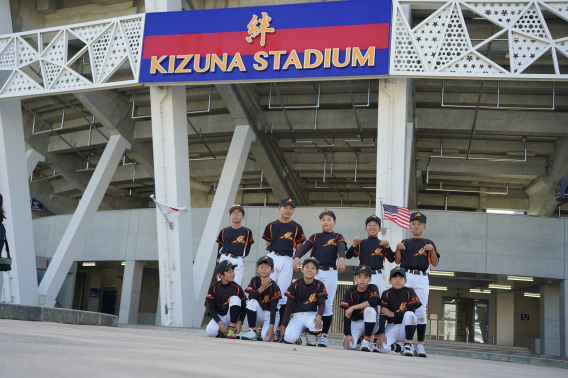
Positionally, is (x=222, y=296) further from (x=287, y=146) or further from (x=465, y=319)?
(x=465, y=319)

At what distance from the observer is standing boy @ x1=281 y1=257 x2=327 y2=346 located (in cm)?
890

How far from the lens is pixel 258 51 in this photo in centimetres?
1580

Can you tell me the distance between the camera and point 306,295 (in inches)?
356

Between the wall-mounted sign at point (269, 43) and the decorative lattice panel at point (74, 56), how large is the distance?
0.60 metres

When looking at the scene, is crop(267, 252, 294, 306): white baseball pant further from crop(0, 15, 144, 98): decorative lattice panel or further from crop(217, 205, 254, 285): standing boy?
crop(0, 15, 144, 98): decorative lattice panel

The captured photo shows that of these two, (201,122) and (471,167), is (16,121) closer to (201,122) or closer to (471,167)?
(201,122)

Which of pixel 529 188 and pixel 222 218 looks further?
pixel 529 188

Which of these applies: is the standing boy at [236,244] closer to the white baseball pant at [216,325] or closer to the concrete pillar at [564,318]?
the white baseball pant at [216,325]

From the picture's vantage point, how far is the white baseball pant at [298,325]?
28.7ft

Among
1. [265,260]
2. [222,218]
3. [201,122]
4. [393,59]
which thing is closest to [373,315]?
[265,260]

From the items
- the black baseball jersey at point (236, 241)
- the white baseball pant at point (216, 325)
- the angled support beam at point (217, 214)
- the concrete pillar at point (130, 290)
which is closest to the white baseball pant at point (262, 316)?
the white baseball pant at point (216, 325)

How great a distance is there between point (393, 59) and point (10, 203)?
12.0m

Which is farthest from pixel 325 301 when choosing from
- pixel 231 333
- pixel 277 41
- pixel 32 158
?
pixel 32 158

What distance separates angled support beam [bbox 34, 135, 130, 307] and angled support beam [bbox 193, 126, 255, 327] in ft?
17.2
